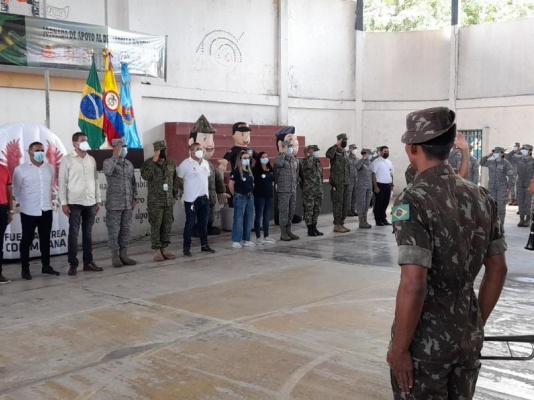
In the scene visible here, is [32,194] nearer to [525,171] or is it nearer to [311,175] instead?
[311,175]

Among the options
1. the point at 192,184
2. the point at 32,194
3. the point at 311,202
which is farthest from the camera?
the point at 311,202

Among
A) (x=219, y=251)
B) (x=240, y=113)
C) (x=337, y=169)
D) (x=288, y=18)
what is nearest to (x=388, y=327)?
(x=219, y=251)

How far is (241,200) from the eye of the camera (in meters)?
9.18

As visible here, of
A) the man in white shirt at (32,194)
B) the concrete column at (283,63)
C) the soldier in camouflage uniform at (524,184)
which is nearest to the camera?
the man in white shirt at (32,194)

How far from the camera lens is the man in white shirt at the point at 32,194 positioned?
7086 mm

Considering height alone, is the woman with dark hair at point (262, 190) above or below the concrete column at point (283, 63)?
below

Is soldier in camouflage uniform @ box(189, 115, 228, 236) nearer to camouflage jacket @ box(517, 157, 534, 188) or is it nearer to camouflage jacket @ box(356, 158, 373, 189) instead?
camouflage jacket @ box(356, 158, 373, 189)

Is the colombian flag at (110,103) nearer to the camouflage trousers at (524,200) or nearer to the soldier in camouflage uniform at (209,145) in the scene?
the soldier in camouflage uniform at (209,145)

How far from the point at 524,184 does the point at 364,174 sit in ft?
11.1

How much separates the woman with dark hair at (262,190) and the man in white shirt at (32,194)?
3.42 m

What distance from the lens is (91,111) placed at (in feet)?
31.4

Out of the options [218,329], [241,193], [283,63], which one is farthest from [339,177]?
[218,329]

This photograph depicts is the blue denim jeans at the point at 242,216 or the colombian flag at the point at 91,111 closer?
the blue denim jeans at the point at 242,216

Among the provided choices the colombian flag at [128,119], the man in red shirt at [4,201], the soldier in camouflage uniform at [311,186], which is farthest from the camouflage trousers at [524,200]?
the man in red shirt at [4,201]
